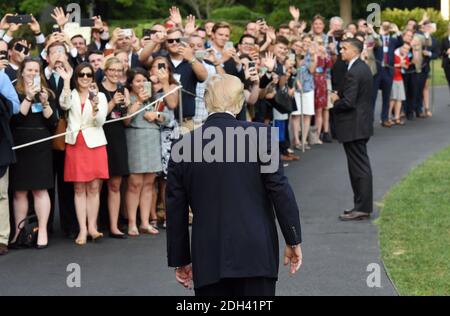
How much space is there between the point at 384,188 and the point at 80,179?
4.89m

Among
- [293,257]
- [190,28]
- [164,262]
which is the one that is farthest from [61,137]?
[293,257]

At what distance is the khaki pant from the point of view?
10.4 metres

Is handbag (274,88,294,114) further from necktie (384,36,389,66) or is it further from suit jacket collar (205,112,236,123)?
suit jacket collar (205,112,236,123)

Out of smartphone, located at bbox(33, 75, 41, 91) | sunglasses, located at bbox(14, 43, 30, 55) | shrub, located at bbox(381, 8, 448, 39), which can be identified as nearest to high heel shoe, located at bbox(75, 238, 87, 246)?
smartphone, located at bbox(33, 75, 41, 91)

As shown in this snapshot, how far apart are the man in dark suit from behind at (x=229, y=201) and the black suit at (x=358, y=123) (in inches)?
221

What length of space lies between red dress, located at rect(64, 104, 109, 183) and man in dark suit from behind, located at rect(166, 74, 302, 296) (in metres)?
4.51

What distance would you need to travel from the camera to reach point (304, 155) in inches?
674

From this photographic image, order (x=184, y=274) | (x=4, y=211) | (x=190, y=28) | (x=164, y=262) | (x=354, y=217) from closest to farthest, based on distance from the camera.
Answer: (x=184, y=274) → (x=164, y=262) → (x=4, y=211) → (x=354, y=217) → (x=190, y=28)

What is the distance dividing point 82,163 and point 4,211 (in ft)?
3.17

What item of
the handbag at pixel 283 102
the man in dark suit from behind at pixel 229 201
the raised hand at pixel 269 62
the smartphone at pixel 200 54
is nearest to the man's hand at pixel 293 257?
the man in dark suit from behind at pixel 229 201

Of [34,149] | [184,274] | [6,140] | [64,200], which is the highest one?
[6,140]

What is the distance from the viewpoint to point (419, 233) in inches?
430

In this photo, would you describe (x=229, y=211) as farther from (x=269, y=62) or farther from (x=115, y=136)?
(x=269, y=62)
